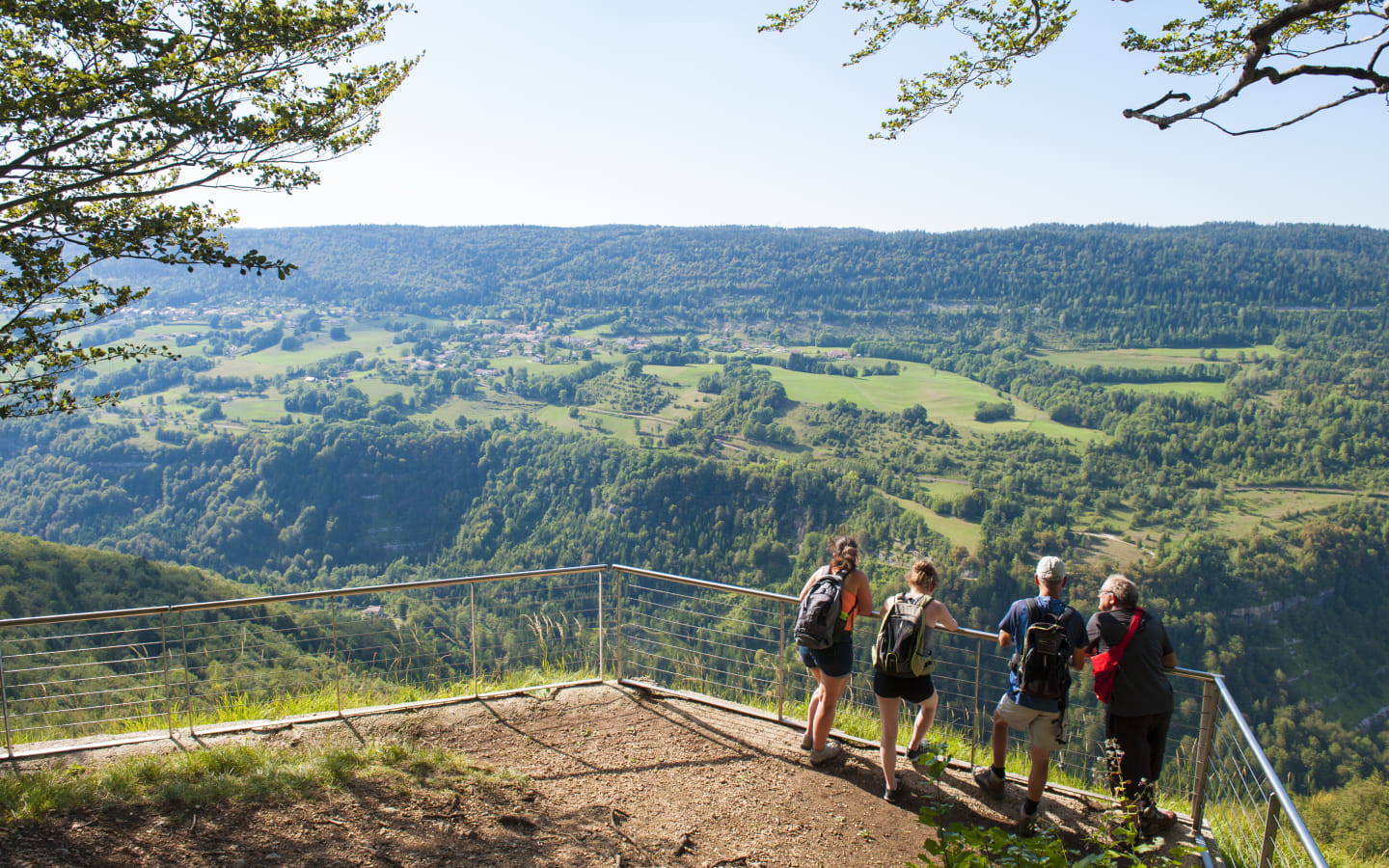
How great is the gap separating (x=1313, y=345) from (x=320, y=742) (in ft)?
341

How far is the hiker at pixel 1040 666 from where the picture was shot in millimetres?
3850

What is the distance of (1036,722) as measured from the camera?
400 cm

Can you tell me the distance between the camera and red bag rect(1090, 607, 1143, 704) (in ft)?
12.6

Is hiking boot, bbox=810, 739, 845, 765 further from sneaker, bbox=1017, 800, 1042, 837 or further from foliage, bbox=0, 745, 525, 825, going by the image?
foliage, bbox=0, 745, 525, 825

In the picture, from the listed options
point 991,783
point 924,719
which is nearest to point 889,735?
point 924,719

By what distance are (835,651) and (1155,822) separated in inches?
68.6

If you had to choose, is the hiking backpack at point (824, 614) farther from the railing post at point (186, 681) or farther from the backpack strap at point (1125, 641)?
the railing post at point (186, 681)

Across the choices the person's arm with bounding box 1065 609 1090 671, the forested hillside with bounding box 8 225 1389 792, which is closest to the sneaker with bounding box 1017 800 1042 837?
the person's arm with bounding box 1065 609 1090 671

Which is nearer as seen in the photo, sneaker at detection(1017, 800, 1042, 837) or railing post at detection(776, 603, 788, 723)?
sneaker at detection(1017, 800, 1042, 837)

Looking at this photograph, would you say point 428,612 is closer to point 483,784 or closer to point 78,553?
point 78,553

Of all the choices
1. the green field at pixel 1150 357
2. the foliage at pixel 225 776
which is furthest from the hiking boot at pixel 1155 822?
the green field at pixel 1150 357

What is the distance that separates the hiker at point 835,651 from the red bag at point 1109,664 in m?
1.12

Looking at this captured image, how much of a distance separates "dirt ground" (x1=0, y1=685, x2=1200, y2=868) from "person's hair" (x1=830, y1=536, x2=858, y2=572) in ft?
3.95

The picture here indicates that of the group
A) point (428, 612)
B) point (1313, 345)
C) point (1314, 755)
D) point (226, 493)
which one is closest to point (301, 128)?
point (428, 612)
